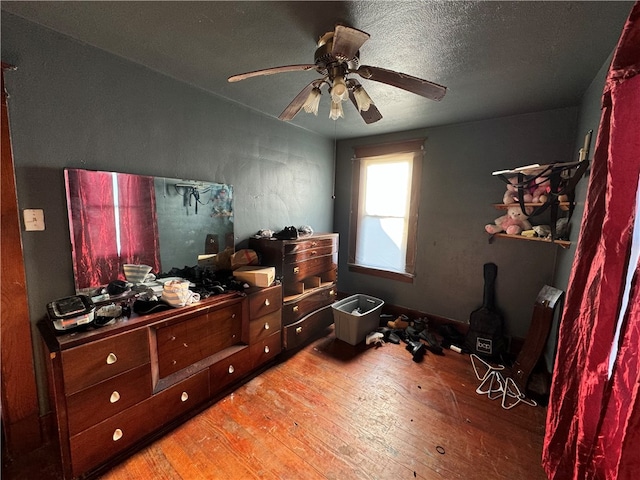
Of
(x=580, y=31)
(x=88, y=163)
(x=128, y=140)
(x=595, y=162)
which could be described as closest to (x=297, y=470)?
(x=595, y=162)

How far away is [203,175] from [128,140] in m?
0.56

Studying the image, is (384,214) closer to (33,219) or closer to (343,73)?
(343,73)

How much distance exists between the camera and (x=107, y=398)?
1.34 meters

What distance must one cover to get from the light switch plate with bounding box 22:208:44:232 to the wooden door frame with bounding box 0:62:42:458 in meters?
0.03

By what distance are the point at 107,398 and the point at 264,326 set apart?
106 centimetres

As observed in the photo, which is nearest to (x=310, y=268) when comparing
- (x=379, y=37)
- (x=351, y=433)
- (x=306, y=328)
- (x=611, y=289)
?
(x=306, y=328)

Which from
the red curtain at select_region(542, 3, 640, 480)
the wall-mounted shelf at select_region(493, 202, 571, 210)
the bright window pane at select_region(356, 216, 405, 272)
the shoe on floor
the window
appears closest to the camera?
the red curtain at select_region(542, 3, 640, 480)

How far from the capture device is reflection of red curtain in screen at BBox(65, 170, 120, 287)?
5.07 ft

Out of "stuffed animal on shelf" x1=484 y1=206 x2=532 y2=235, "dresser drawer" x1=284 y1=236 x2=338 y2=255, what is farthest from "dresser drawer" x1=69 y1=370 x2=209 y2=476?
"stuffed animal on shelf" x1=484 y1=206 x2=532 y2=235

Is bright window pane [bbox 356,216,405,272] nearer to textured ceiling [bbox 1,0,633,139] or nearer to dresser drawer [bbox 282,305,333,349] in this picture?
dresser drawer [bbox 282,305,333,349]

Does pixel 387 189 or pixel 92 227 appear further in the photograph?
pixel 387 189

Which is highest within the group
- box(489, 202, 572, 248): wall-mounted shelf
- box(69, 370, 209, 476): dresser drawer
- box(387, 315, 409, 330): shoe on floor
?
box(489, 202, 572, 248): wall-mounted shelf

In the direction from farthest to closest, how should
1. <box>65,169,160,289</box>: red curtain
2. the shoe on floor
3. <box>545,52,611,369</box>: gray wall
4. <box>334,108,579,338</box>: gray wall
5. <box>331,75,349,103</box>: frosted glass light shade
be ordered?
1. the shoe on floor
2. <box>334,108,579,338</box>: gray wall
3. <box>545,52,611,369</box>: gray wall
4. <box>65,169,160,289</box>: red curtain
5. <box>331,75,349,103</box>: frosted glass light shade

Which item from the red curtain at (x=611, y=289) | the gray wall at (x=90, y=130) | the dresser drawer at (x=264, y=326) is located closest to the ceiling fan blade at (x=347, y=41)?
the red curtain at (x=611, y=289)
